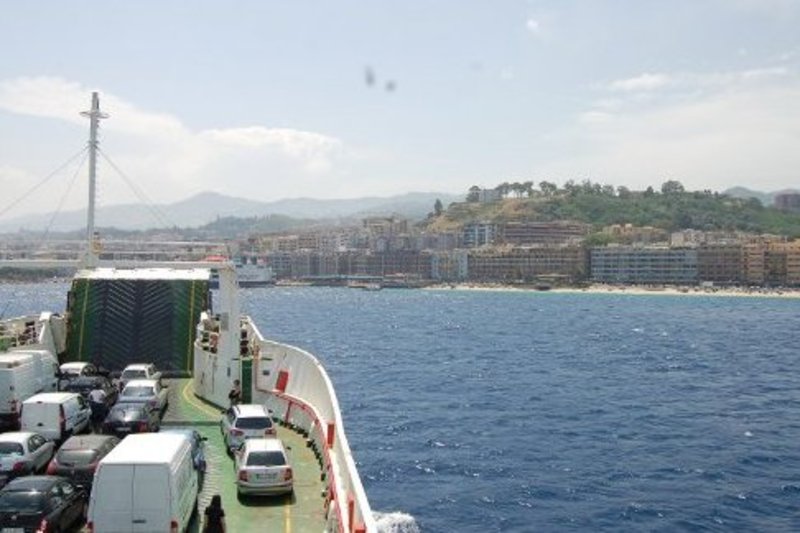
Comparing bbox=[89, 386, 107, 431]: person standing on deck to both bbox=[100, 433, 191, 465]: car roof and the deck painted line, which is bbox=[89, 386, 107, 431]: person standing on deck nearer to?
the deck painted line

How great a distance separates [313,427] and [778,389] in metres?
52.8

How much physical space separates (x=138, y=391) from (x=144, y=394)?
0.23 meters

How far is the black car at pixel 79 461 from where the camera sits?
53.6 feet

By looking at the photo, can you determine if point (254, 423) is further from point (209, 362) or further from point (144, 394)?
point (209, 362)

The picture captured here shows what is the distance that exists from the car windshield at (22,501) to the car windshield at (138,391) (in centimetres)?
1011

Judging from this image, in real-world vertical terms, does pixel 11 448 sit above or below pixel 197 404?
above

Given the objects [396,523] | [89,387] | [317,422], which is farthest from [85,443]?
[396,523]

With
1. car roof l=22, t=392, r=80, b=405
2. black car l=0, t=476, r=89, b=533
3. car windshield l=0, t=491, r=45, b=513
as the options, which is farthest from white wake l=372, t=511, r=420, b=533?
car windshield l=0, t=491, r=45, b=513

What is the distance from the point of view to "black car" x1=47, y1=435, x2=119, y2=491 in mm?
16344

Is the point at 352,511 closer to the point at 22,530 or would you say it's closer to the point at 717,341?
the point at 22,530

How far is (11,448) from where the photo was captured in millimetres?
17453

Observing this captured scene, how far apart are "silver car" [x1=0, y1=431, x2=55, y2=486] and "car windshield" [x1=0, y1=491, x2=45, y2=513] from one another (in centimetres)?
318

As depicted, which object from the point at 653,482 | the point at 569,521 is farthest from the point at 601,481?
the point at 569,521

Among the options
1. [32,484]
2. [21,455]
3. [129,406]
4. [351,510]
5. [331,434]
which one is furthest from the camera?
[129,406]
